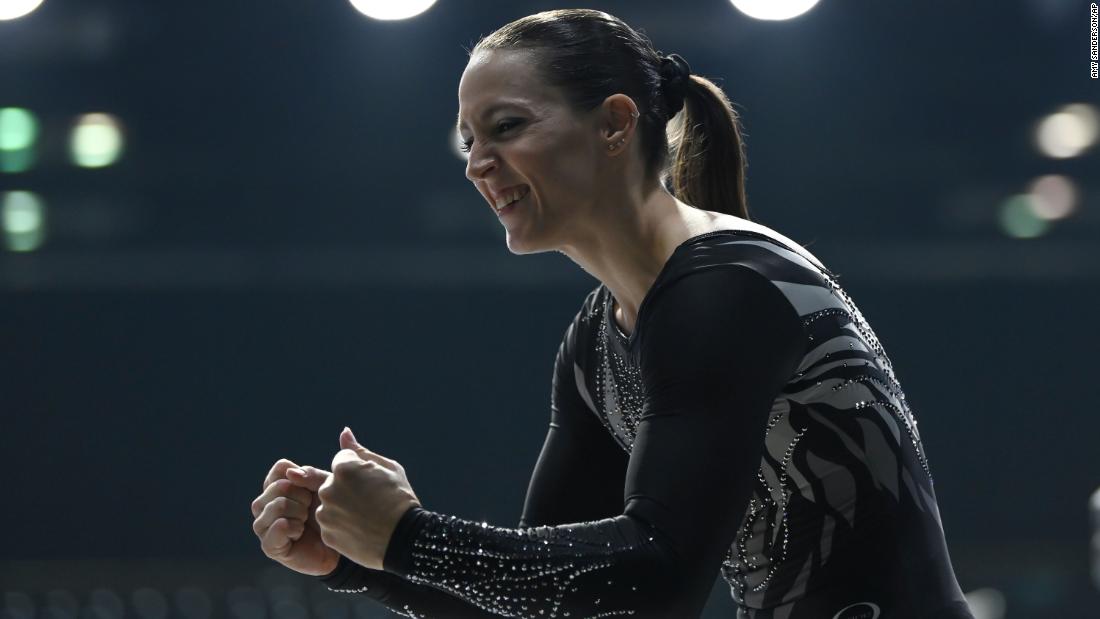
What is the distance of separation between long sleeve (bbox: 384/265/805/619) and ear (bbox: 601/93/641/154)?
0.67ft

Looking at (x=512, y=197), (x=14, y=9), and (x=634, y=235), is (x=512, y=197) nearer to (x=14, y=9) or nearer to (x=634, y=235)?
(x=634, y=235)

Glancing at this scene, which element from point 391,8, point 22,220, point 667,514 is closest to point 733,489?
point 667,514

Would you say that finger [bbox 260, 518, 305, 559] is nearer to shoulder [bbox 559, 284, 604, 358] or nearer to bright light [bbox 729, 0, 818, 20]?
shoulder [bbox 559, 284, 604, 358]

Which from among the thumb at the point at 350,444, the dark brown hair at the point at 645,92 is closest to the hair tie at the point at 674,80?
the dark brown hair at the point at 645,92

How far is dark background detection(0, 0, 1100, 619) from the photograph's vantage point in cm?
271

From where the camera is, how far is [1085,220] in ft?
9.32

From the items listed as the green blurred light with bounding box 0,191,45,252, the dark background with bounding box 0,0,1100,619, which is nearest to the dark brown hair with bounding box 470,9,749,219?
the dark background with bounding box 0,0,1100,619

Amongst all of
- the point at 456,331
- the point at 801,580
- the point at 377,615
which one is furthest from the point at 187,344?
the point at 801,580

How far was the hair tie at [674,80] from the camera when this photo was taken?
3.22ft

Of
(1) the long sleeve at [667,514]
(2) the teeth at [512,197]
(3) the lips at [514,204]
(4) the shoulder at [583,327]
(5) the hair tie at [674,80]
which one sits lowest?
(1) the long sleeve at [667,514]

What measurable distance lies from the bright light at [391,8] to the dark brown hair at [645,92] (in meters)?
1.81

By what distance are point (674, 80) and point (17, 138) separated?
2.30m

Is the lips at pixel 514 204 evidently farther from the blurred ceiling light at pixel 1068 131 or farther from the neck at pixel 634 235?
the blurred ceiling light at pixel 1068 131

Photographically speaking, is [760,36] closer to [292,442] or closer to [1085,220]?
[1085,220]
